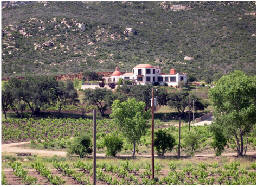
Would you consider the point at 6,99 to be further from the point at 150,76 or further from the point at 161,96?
the point at 150,76

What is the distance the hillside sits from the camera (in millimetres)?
109875

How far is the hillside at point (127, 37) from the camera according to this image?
109875mm

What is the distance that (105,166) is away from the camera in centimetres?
3158

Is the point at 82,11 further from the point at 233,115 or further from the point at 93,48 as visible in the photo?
the point at 233,115

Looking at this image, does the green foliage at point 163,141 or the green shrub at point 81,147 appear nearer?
the green shrub at point 81,147

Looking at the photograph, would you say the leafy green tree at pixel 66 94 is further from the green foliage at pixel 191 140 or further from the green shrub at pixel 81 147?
the green foliage at pixel 191 140

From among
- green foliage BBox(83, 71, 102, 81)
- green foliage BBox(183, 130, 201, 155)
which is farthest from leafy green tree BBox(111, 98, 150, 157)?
green foliage BBox(83, 71, 102, 81)

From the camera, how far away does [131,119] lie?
130 ft

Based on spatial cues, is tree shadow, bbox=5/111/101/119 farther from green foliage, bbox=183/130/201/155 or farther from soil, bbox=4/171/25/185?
soil, bbox=4/171/25/185

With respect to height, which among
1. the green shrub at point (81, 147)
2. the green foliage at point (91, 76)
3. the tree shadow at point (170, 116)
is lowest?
Answer: the tree shadow at point (170, 116)

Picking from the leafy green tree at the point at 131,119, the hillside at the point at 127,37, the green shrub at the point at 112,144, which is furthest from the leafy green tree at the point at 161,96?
the green shrub at the point at 112,144

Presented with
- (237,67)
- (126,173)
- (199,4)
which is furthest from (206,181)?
(199,4)

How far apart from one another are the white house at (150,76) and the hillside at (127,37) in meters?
11.7

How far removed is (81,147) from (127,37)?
9189cm
